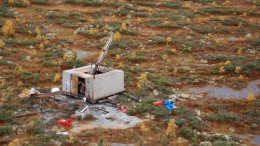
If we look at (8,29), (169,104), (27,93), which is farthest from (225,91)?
(8,29)

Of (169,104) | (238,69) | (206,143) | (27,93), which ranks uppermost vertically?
(238,69)

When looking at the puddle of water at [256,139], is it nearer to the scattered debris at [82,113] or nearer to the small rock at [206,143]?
the small rock at [206,143]

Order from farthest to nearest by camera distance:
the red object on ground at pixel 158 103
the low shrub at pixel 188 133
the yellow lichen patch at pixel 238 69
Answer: the yellow lichen patch at pixel 238 69
the red object on ground at pixel 158 103
the low shrub at pixel 188 133

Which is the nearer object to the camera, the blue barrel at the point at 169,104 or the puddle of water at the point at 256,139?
the puddle of water at the point at 256,139

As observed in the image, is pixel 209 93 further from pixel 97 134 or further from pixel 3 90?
pixel 3 90

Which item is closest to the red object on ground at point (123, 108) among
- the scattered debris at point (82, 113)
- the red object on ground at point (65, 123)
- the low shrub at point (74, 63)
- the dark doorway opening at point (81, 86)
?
the scattered debris at point (82, 113)

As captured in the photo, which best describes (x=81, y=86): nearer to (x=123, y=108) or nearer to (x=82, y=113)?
(x=82, y=113)

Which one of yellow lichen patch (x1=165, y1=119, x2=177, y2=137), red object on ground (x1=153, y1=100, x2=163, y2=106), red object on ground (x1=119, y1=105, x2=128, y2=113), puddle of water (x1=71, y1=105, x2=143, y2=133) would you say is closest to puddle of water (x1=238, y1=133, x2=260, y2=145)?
yellow lichen patch (x1=165, y1=119, x2=177, y2=137)

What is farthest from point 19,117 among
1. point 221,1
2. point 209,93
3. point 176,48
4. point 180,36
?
point 221,1

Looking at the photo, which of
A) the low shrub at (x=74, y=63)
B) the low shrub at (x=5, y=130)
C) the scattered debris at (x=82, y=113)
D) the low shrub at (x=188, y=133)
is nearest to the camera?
the low shrub at (x=5, y=130)
